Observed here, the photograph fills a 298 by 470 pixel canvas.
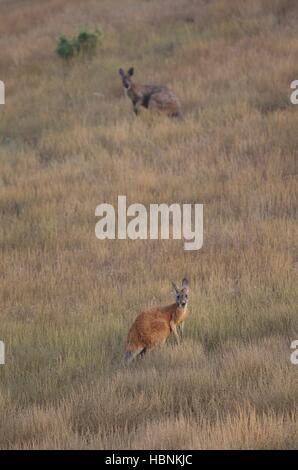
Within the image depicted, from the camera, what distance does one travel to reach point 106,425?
22.3 ft

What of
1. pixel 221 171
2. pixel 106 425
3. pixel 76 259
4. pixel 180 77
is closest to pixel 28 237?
pixel 76 259

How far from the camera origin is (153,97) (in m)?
17.8

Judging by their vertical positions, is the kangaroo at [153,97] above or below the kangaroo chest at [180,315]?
above

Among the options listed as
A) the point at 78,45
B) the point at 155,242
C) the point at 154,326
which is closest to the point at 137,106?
the point at 78,45

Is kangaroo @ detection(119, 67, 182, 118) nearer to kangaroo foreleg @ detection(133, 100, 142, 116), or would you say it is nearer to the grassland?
kangaroo foreleg @ detection(133, 100, 142, 116)

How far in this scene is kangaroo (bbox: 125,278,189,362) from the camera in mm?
8164

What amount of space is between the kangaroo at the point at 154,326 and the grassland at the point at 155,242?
7.1 inches

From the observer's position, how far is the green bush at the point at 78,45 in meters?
22.7

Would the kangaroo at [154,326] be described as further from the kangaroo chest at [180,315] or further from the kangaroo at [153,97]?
the kangaroo at [153,97]

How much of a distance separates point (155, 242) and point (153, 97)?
650 cm

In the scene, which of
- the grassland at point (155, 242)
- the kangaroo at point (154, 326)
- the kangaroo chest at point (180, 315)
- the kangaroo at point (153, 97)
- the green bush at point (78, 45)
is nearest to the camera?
the grassland at point (155, 242)

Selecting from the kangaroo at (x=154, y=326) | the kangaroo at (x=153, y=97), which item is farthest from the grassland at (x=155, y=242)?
the kangaroo at (x=153, y=97)

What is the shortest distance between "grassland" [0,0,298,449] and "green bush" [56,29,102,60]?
0.35 metres

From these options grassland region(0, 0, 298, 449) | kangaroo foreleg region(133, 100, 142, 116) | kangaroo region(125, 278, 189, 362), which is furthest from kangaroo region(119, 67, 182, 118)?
kangaroo region(125, 278, 189, 362)
